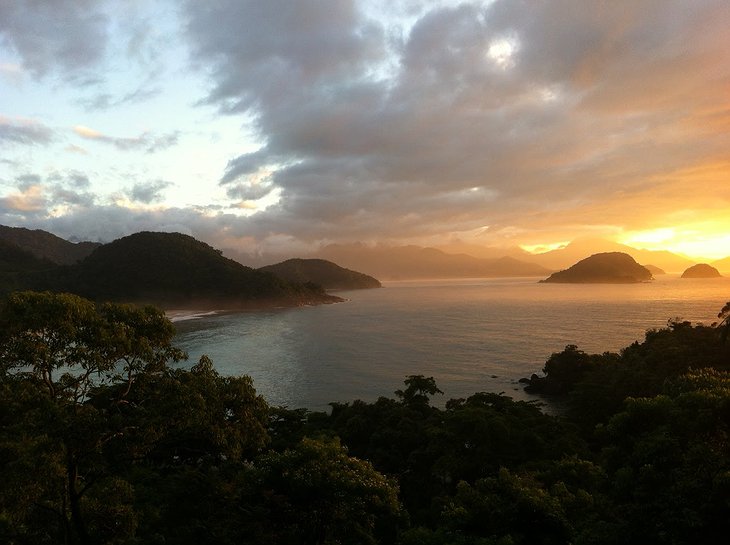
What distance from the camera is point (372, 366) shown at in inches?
3041

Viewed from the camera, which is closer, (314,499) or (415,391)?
(314,499)

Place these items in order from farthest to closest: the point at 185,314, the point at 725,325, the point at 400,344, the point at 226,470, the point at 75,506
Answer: the point at 185,314
the point at 400,344
the point at 725,325
the point at 226,470
the point at 75,506

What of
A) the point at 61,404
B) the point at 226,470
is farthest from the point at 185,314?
the point at 61,404

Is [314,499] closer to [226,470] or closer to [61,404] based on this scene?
[61,404]

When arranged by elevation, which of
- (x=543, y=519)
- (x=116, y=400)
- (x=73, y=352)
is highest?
(x=73, y=352)

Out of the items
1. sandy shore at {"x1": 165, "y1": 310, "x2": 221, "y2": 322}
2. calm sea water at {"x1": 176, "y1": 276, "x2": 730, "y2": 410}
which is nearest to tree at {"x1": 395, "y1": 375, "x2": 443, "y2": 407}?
calm sea water at {"x1": 176, "y1": 276, "x2": 730, "y2": 410}

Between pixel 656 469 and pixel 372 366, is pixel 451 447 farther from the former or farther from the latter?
pixel 372 366

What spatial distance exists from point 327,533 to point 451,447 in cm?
1874

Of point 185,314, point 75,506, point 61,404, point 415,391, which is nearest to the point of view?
point 61,404

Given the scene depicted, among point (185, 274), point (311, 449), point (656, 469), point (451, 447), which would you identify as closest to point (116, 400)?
point (311, 449)

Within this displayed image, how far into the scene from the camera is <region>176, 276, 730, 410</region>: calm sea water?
66250 mm

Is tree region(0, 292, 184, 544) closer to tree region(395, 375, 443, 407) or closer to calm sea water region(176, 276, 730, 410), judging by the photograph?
tree region(395, 375, 443, 407)

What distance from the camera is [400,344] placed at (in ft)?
324

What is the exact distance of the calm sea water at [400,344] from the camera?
6625cm
